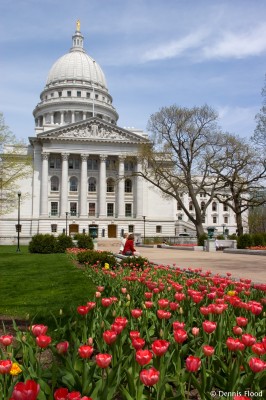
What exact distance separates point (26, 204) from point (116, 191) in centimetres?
1765

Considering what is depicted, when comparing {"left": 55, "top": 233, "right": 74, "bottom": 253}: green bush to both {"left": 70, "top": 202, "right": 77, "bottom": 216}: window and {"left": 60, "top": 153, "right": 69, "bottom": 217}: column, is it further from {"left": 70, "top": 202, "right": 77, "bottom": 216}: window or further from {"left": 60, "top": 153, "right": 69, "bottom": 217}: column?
{"left": 70, "top": 202, "right": 77, "bottom": 216}: window

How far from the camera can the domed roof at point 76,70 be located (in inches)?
3799

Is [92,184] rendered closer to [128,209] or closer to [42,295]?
[128,209]

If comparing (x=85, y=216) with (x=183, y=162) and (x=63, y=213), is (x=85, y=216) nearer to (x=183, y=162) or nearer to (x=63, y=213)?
(x=63, y=213)

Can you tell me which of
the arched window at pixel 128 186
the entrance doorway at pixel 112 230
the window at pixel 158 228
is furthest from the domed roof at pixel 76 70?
the window at pixel 158 228

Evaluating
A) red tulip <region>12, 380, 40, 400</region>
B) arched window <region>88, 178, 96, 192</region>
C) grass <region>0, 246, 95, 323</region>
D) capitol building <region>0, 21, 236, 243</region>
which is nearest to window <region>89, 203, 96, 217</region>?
capitol building <region>0, 21, 236, 243</region>

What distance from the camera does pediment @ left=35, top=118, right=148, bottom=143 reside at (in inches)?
2985

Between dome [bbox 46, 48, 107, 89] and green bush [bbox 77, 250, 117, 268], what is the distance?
84291 mm

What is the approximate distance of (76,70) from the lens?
318ft

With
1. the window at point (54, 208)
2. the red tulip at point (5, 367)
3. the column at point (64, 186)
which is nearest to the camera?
the red tulip at point (5, 367)

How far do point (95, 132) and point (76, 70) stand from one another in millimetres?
27793

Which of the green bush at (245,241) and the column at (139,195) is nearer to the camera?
the green bush at (245,241)

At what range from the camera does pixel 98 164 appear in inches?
3127

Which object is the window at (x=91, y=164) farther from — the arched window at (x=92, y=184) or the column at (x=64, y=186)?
the column at (x=64, y=186)
